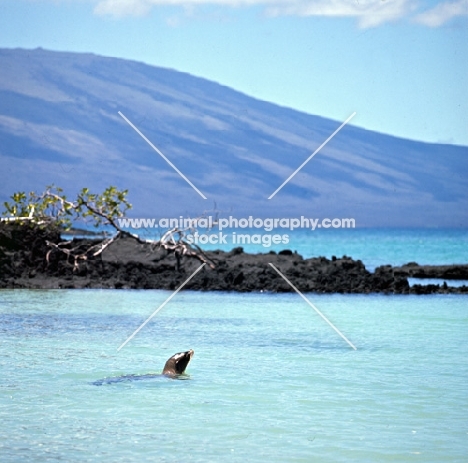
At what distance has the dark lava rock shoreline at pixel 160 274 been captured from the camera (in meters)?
24.2

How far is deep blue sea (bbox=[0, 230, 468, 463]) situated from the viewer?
888 centimetres

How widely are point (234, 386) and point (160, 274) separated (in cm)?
1342

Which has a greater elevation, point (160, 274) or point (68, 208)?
point (68, 208)

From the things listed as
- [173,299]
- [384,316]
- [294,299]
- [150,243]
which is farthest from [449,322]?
[150,243]

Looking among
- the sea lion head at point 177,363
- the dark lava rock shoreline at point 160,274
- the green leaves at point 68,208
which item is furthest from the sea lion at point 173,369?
the dark lava rock shoreline at point 160,274

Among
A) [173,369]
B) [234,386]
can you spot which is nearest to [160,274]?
[173,369]

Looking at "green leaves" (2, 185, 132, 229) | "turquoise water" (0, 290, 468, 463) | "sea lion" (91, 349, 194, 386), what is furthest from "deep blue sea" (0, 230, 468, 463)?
"green leaves" (2, 185, 132, 229)

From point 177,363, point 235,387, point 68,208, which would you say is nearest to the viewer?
point 235,387

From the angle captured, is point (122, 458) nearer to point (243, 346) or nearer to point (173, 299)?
point (243, 346)

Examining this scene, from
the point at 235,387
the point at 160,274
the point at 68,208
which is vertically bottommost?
the point at 235,387

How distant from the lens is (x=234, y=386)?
460 inches

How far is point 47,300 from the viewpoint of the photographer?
2123 cm

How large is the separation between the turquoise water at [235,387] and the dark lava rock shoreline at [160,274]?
3.88 m

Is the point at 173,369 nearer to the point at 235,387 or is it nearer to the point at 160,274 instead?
the point at 235,387
